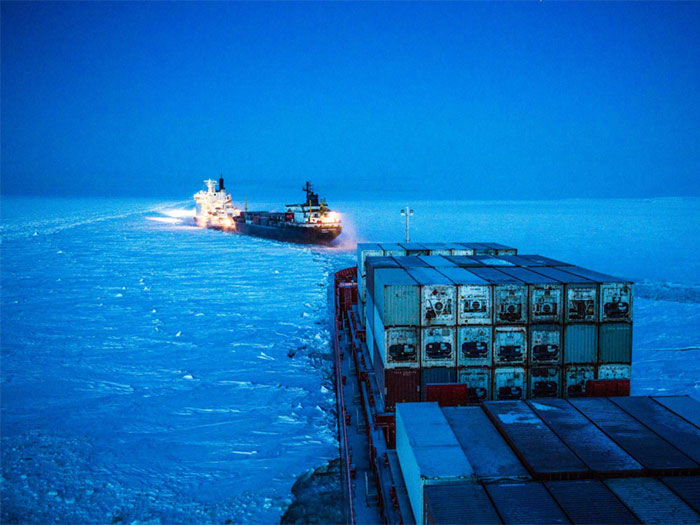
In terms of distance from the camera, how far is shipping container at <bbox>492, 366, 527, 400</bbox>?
11.8 metres

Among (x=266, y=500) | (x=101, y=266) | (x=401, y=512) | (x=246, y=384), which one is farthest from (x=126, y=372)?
(x=101, y=266)

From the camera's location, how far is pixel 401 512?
27.2ft

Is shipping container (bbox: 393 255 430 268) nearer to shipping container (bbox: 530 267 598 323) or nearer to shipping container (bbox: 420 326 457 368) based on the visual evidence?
shipping container (bbox: 420 326 457 368)

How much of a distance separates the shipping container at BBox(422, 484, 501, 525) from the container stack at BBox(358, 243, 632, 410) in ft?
14.7

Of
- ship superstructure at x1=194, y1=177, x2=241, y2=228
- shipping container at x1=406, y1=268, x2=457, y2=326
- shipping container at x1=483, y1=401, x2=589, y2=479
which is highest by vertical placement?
ship superstructure at x1=194, y1=177, x2=241, y2=228

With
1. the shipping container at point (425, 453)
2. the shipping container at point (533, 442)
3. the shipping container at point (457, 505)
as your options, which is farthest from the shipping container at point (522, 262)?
the shipping container at point (457, 505)

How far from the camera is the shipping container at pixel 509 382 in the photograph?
11781mm

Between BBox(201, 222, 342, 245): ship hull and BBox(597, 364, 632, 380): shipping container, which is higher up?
BBox(201, 222, 342, 245): ship hull

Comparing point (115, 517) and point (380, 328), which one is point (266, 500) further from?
point (380, 328)

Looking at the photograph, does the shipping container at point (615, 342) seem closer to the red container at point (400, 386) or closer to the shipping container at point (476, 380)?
the shipping container at point (476, 380)

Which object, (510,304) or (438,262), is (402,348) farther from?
(438,262)

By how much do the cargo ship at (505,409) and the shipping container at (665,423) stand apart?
3 cm

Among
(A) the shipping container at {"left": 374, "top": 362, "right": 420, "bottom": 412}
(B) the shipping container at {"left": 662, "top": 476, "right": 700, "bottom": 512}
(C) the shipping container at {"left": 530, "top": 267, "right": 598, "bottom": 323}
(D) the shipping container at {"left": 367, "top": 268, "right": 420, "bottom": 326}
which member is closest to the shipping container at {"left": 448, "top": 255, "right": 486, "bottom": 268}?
(C) the shipping container at {"left": 530, "top": 267, "right": 598, "bottom": 323}

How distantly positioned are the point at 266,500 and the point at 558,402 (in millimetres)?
6865
